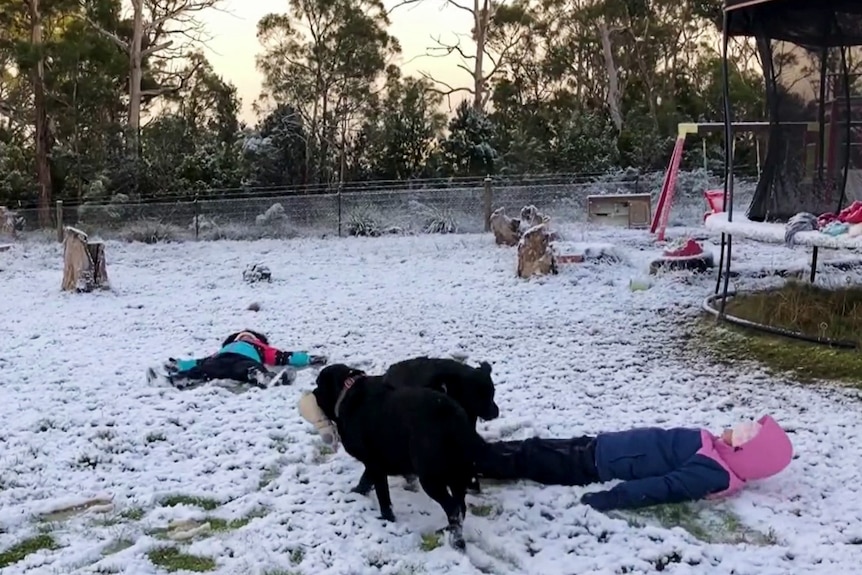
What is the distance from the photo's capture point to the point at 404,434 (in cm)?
300

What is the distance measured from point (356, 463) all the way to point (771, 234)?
3.16 m

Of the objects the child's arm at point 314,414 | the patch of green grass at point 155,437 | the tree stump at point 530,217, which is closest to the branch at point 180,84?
the tree stump at point 530,217

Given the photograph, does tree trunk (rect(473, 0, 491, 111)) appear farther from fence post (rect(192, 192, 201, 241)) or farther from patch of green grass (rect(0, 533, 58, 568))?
patch of green grass (rect(0, 533, 58, 568))

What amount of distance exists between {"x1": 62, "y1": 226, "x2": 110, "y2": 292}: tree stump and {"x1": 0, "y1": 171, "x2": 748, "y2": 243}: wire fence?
5601mm

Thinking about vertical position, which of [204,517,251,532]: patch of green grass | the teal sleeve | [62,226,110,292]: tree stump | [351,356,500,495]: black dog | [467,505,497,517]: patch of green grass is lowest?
[204,517,251,532]: patch of green grass

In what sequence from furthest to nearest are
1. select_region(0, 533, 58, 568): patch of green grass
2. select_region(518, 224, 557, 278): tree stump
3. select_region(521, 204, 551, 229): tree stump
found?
select_region(521, 204, 551, 229): tree stump, select_region(518, 224, 557, 278): tree stump, select_region(0, 533, 58, 568): patch of green grass

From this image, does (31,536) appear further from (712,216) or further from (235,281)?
(235,281)

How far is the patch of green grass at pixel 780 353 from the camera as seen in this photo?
484cm

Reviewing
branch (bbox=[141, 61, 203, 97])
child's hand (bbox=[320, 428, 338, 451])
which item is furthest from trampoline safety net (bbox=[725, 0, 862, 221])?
branch (bbox=[141, 61, 203, 97])

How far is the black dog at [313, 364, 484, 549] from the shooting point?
9.38 feet

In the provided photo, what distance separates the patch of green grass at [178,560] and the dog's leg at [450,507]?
76 cm

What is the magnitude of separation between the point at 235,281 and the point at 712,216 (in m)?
5.21

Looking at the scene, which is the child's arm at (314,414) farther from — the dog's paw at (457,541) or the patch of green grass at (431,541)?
the dog's paw at (457,541)

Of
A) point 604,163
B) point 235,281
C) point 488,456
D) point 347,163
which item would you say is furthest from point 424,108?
point 488,456
